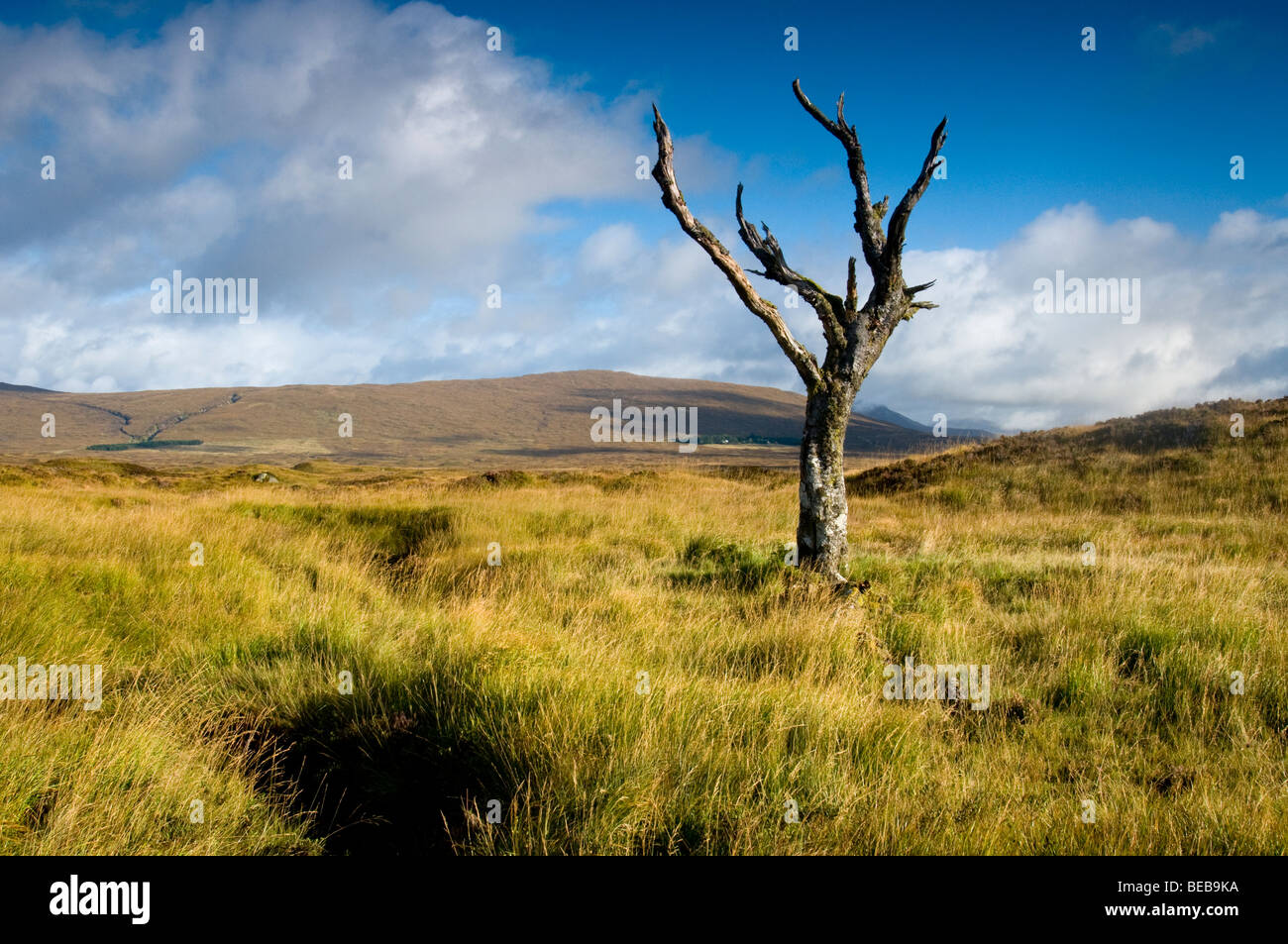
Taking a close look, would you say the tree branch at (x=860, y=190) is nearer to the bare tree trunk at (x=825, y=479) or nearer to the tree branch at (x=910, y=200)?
the tree branch at (x=910, y=200)

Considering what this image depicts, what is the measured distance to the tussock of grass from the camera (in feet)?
10.4

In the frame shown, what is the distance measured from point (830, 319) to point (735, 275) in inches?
47.5

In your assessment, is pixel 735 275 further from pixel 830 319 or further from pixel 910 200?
pixel 910 200

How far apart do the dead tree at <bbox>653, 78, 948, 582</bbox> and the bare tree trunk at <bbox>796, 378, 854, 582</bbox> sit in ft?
0.04

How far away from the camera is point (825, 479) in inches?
311

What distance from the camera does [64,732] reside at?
3533mm

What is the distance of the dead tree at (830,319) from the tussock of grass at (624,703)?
0.91 metres

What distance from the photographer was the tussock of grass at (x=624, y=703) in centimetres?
316

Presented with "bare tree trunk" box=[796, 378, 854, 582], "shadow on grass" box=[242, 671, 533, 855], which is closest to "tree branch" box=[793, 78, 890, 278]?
"bare tree trunk" box=[796, 378, 854, 582]

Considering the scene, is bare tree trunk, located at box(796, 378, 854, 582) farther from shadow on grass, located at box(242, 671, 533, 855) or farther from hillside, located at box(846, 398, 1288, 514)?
hillside, located at box(846, 398, 1288, 514)

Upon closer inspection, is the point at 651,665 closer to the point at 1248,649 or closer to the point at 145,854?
the point at 145,854
